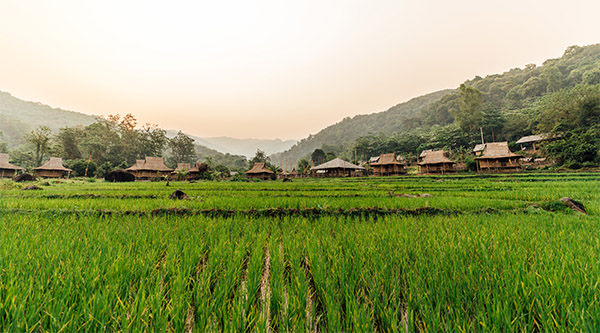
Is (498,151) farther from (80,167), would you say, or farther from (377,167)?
(80,167)

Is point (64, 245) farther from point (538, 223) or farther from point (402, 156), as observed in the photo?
point (402, 156)

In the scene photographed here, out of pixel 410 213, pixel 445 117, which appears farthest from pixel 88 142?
pixel 445 117

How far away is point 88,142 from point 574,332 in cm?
5541

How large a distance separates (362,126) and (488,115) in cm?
6270

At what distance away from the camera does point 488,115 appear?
3906 centimetres

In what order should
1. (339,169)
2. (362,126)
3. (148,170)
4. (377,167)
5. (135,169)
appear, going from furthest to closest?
1. (362,126)
2. (339,169)
3. (377,167)
4. (148,170)
5. (135,169)

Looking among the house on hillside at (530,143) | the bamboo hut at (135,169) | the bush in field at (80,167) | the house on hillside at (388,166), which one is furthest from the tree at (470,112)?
the bush in field at (80,167)

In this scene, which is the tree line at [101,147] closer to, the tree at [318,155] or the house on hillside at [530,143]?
the tree at [318,155]

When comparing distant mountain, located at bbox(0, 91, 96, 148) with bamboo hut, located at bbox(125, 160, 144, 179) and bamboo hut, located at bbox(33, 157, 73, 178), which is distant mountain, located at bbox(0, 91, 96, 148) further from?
bamboo hut, located at bbox(125, 160, 144, 179)

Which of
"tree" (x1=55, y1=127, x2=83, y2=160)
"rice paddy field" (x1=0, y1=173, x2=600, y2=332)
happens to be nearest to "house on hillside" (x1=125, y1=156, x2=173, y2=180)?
"tree" (x1=55, y1=127, x2=83, y2=160)

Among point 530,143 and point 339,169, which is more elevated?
point 530,143

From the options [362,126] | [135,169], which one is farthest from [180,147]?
[362,126]

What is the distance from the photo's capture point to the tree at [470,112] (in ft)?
131

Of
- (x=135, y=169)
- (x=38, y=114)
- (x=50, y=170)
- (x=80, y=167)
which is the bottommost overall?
(x=135, y=169)
